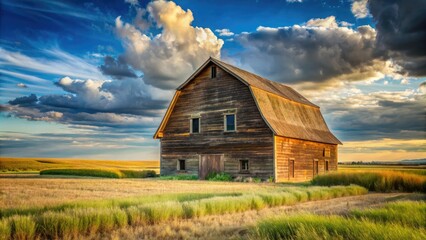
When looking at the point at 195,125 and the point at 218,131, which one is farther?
the point at 195,125

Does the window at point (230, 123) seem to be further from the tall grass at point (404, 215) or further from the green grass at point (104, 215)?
the tall grass at point (404, 215)

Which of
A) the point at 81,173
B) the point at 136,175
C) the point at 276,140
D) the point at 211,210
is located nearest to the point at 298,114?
the point at 276,140

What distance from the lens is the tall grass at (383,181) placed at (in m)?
21.1

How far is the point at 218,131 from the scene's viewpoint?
31094 mm

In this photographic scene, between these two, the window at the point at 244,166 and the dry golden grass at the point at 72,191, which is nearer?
the dry golden grass at the point at 72,191

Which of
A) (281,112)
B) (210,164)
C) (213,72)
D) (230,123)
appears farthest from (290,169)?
(213,72)

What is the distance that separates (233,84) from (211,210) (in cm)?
2024

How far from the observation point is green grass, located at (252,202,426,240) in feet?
17.6

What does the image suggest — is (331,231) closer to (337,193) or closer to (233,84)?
(337,193)

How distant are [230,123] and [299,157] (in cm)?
669

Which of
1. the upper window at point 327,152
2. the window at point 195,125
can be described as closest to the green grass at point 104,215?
the window at point 195,125

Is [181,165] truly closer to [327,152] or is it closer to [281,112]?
[281,112]

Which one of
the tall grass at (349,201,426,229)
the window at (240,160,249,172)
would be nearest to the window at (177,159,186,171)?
the window at (240,160,249,172)

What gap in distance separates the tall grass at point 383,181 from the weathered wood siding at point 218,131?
6097 mm
